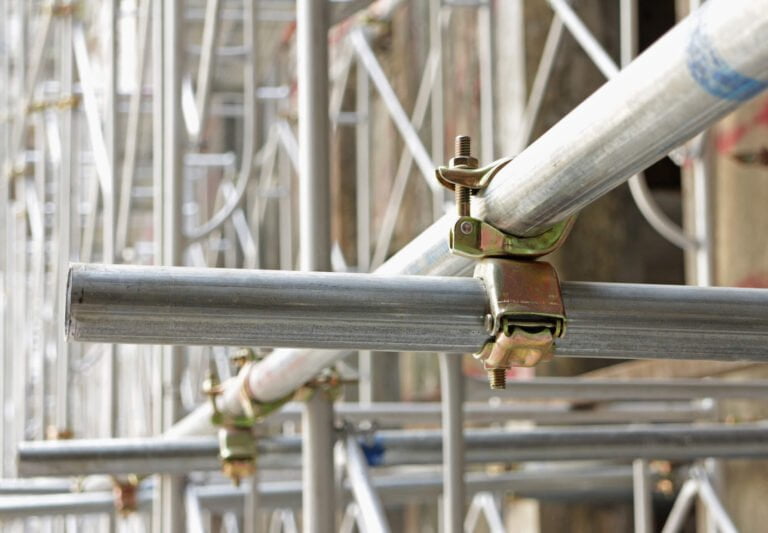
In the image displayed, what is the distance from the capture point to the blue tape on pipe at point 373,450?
2.66 meters

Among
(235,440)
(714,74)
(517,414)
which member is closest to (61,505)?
(235,440)

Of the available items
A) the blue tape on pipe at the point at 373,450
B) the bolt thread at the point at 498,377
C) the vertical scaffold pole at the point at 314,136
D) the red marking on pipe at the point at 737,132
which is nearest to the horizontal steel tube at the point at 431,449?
the blue tape on pipe at the point at 373,450

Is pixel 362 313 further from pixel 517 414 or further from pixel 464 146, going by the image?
pixel 517 414

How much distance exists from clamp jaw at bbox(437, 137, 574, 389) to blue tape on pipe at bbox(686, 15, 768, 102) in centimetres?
35

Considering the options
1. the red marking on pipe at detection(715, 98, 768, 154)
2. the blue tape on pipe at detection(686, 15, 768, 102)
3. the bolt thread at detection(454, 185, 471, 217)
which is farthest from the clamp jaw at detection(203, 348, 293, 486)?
the red marking on pipe at detection(715, 98, 768, 154)

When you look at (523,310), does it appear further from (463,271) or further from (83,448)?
(83,448)

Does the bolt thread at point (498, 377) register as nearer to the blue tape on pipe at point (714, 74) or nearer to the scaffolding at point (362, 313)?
the scaffolding at point (362, 313)

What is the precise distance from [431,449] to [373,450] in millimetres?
187

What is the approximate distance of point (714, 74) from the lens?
102 centimetres

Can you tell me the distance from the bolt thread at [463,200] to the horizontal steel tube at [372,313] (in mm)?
65

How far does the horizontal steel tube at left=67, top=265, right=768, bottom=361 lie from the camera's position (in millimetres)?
1314

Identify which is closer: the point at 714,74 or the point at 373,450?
the point at 714,74

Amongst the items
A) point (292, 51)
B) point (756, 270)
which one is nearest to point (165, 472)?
point (756, 270)

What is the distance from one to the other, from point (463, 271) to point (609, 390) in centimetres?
191
